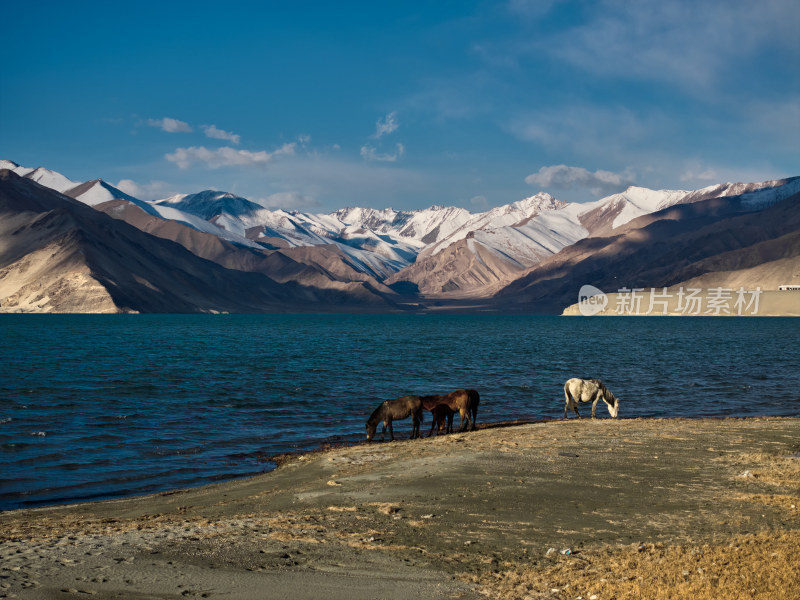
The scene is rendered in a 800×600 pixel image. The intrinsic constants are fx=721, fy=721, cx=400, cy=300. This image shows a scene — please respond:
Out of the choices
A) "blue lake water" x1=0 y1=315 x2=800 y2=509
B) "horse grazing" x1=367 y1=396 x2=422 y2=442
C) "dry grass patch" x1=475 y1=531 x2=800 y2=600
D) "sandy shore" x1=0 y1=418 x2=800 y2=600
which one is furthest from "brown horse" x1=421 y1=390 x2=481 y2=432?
"dry grass patch" x1=475 y1=531 x2=800 y2=600

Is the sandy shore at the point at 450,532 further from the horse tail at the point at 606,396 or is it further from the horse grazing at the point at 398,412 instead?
the horse tail at the point at 606,396

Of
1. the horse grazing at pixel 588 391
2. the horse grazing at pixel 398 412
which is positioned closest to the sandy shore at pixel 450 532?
the horse grazing at pixel 398 412

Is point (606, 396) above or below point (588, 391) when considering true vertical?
below

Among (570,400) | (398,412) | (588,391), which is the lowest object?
(398,412)

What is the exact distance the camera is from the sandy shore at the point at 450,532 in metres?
9.73

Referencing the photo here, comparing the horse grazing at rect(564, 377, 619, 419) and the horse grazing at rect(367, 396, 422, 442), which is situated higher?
the horse grazing at rect(564, 377, 619, 419)

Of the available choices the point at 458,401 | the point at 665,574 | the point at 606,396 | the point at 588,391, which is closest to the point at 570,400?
the point at 588,391

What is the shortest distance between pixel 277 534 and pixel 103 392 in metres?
35.6

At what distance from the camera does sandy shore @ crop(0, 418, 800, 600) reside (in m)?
9.73

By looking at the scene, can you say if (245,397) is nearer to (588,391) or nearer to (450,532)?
(588,391)

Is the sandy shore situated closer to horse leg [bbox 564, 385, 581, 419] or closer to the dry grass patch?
the dry grass patch

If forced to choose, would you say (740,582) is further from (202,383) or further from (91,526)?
(202,383)

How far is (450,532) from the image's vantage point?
12.7 meters

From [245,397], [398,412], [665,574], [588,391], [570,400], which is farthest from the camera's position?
[245,397]
